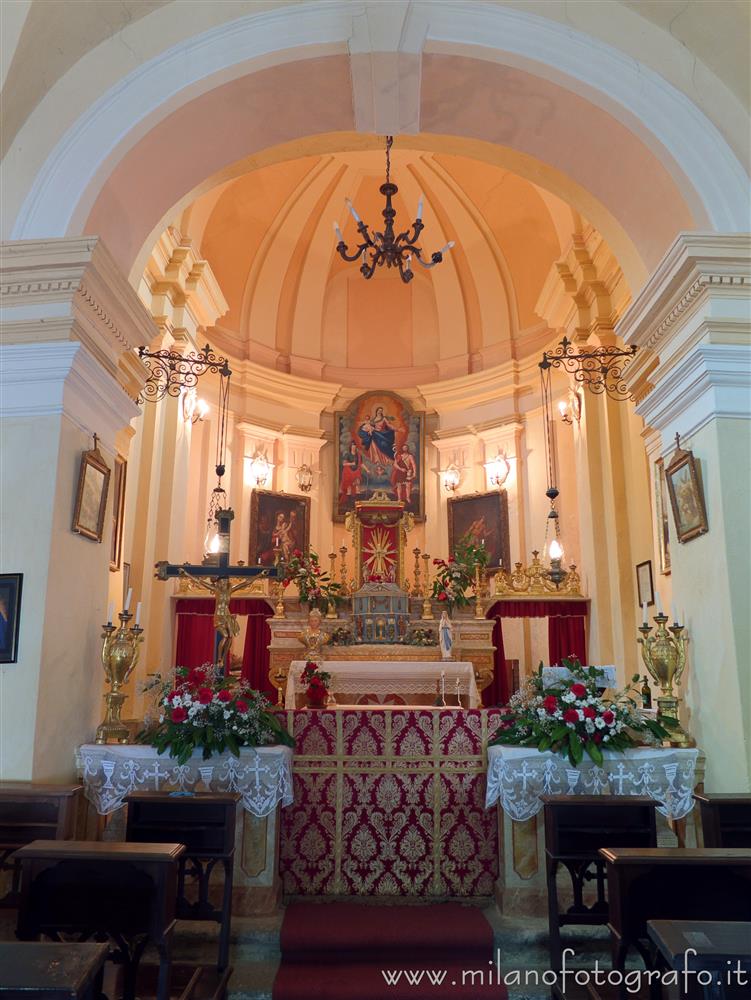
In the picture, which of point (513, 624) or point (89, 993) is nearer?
point (89, 993)

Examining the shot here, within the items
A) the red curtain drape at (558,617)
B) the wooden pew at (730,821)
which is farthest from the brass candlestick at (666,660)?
the red curtain drape at (558,617)

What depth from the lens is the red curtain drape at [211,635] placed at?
1042 centimetres

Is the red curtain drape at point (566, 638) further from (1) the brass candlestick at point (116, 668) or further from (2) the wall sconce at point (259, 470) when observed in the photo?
(1) the brass candlestick at point (116, 668)

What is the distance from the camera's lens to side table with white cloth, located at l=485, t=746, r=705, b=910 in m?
4.98

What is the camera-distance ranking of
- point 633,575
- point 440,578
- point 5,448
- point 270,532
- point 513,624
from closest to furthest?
point 5,448 < point 633,575 < point 440,578 < point 513,624 < point 270,532

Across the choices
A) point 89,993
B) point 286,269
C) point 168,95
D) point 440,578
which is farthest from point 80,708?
point 286,269

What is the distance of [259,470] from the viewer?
521 inches

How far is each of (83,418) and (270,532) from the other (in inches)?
296

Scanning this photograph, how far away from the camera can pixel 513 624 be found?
12.4 metres

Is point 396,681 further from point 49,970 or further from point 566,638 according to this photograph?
point 49,970

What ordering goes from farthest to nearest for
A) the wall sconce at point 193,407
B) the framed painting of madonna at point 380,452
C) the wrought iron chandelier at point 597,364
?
the framed painting of madonna at point 380,452 → the wall sconce at point 193,407 → the wrought iron chandelier at point 597,364

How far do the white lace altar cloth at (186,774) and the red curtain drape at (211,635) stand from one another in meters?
4.96

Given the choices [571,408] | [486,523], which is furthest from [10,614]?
[486,523]

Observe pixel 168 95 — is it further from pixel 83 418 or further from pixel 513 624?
pixel 513 624
